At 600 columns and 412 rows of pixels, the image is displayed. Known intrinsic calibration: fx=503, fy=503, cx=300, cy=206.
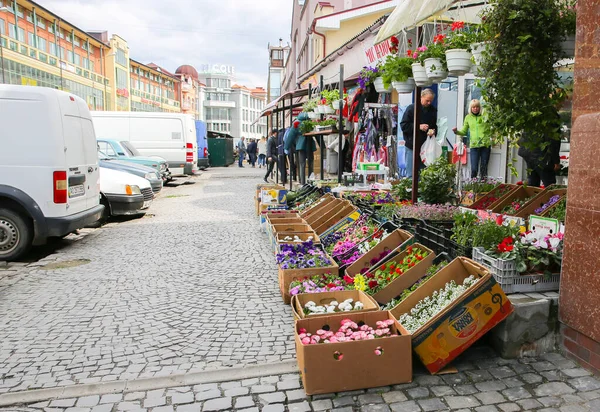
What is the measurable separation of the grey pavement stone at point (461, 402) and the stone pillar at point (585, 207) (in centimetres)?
93

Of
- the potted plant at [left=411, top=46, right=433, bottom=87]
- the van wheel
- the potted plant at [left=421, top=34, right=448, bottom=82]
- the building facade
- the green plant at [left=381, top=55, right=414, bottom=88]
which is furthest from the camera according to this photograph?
the building facade

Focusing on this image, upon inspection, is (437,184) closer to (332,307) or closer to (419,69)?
(419,69)

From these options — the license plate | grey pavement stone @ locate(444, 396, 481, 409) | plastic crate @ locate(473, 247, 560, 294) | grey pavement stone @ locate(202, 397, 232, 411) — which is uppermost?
the license plate

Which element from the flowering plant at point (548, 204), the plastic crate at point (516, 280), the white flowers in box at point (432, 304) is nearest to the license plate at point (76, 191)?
the white flowers in box at point (432, 304)

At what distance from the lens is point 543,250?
3816 mm

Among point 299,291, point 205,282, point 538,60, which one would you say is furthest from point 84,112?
point 538,60

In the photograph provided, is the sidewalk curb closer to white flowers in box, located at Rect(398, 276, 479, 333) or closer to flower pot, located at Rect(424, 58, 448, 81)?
white flowers in box, located at Rect(398, 276, 479, 333)

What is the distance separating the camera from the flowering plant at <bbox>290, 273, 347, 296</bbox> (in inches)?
172

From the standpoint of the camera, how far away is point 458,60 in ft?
16.5

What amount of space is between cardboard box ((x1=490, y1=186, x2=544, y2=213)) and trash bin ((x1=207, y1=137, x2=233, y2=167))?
30884 mm

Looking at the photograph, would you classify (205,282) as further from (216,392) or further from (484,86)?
(484,86)

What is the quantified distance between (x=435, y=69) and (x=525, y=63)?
156 centimetres

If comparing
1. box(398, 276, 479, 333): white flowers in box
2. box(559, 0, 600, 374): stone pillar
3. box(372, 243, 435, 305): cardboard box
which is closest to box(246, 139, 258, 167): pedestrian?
box(372, 243, 435, 305): cardboard box

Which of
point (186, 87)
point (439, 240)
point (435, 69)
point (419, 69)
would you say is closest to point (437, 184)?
point (419, 69)
